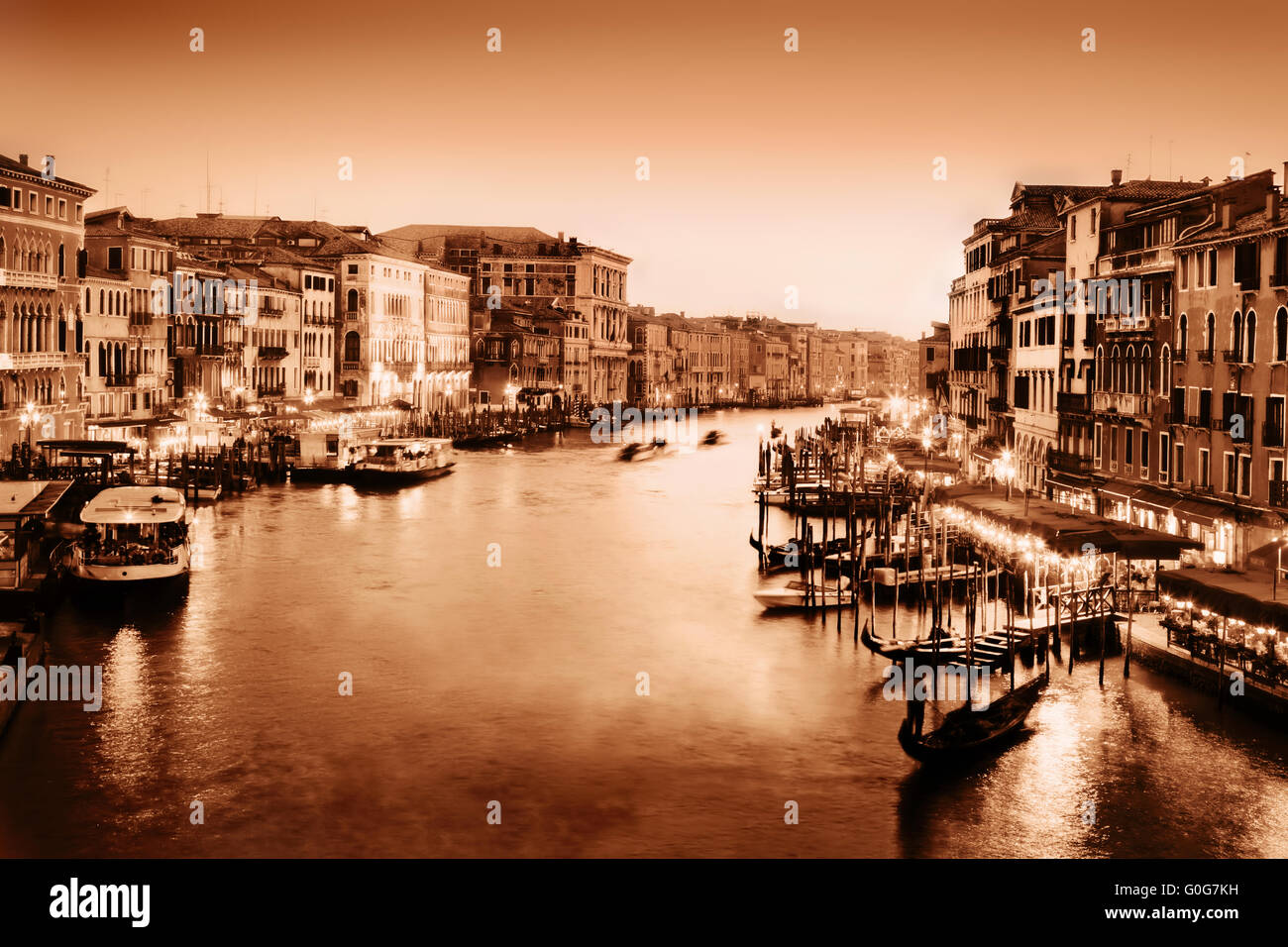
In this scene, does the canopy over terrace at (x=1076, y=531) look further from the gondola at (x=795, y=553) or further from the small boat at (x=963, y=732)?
the small boat at (x=963, y=732)

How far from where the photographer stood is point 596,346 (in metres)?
93.0

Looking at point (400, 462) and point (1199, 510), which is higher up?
point (1199, 510)

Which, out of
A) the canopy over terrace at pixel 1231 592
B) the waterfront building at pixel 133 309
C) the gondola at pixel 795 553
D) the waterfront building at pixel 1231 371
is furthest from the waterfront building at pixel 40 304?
the canopy over terrace at pixel 1231 592

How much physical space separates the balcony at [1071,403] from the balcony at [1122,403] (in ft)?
1.57

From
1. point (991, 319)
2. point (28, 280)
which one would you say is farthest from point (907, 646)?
point (28, 280)

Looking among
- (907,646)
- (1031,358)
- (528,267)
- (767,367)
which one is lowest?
(907,646)

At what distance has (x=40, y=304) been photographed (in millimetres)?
Answer: 34812

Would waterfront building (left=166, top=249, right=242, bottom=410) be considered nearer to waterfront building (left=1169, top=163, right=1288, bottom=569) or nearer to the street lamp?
the street lamp

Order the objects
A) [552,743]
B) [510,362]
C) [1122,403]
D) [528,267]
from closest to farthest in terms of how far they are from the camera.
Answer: [552,743] < [1122,403] < [510,362] < [528,267]

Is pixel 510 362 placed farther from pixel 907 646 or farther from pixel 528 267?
pixel 907 646

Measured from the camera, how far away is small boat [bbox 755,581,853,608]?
23.7 m

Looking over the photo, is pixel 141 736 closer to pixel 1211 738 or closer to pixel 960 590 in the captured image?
pixel 1211 738

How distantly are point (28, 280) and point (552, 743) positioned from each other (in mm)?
23926
